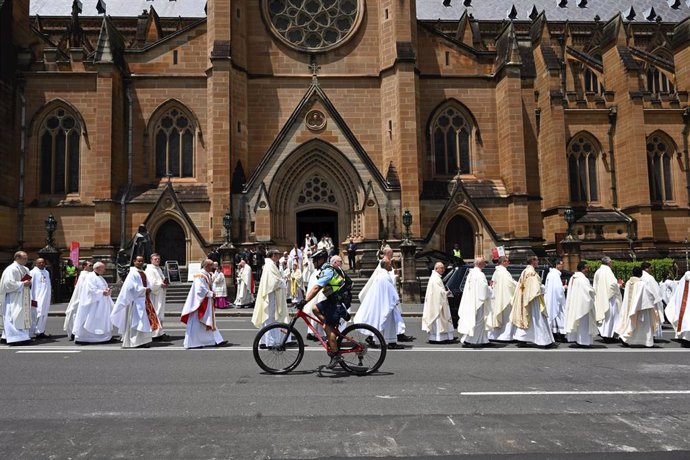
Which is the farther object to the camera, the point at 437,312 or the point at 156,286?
the point at 156,286

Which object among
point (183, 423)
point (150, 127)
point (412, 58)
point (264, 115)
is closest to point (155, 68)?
point (150, 127)

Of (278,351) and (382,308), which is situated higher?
(382,308)

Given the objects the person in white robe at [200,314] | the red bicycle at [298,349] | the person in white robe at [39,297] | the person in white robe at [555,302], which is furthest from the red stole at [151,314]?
the person in white robe at [555,302]

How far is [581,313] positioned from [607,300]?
44.8 inches

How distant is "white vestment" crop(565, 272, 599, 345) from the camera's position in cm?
1017

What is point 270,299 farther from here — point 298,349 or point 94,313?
point 94,313

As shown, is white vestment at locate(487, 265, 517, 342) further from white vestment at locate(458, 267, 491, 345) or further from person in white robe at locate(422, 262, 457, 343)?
person in white robe at locate(422, 262, 457, 343)

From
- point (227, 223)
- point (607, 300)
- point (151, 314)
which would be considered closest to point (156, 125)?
point (227, 223)

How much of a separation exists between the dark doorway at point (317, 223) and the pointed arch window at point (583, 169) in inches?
566

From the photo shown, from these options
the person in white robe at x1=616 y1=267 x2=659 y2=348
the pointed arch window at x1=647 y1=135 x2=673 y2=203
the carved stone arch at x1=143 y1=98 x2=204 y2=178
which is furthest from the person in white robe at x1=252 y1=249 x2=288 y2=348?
the pointed arch window at x1=647 y1=135 x2=673 y2=203

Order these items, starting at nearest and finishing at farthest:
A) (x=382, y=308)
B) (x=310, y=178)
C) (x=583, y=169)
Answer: (x=382, y=308)
(x=310, y=178)
(x=583, y=169)

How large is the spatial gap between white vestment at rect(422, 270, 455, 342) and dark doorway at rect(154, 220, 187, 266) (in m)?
16.5

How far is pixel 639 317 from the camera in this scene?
409 inches

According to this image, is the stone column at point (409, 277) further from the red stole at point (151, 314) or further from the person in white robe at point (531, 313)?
the red stole at point (151, 314)
